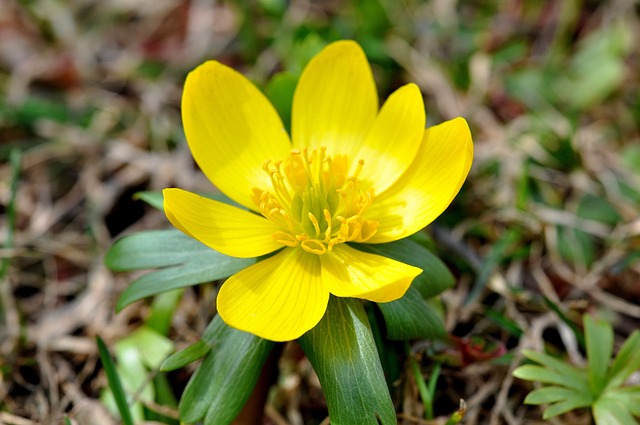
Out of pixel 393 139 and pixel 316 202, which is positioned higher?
pixel 393 139

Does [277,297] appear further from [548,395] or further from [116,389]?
[548,395]

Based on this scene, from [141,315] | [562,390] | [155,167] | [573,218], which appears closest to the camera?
[562,390]

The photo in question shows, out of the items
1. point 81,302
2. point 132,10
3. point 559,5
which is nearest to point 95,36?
point 132,10

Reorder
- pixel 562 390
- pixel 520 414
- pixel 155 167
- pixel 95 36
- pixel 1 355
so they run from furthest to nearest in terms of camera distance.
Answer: pixel 95 36 < pixel 155 167 < pixel 1 355 < pixel 520 414 < pixel 562 390

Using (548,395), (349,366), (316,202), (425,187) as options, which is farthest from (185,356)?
(548,395)

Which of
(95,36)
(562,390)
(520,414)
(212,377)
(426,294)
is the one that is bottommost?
(520,414)

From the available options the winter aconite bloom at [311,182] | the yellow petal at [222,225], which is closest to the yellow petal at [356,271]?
the winter aconite bloom at [311,182]

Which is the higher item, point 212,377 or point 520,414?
point 212,377

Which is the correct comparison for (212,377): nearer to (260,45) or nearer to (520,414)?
(520,414)
